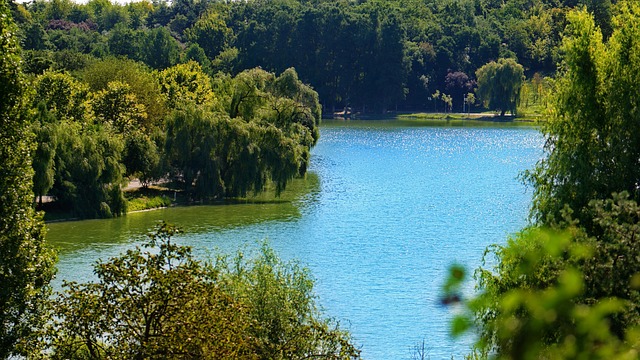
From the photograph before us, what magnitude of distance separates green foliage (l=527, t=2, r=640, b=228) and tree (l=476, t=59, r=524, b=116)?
86684 mm

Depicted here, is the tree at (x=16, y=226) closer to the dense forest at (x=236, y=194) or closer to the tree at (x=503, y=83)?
the dense forest at (x=236, y=194)

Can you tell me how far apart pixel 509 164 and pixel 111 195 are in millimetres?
32003

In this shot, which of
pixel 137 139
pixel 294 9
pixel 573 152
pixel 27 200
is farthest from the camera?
pixel 294 9

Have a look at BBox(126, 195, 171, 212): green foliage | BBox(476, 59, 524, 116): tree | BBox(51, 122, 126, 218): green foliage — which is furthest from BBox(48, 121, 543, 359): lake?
BBox(476, 59, 524, 116): tree

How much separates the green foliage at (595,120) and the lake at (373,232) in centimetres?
281

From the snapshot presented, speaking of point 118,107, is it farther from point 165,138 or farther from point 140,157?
point 140,157

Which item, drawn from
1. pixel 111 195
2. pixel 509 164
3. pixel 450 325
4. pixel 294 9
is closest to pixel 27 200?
pixel 450 325

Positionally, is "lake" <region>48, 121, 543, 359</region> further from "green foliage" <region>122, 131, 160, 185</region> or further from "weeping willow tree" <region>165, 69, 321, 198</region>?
"green foliage" <region>122, 131, 160, 185</region>

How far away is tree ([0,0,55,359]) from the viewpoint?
16203 millimetres

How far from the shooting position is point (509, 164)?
62688mm

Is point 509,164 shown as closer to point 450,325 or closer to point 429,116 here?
point 429,116

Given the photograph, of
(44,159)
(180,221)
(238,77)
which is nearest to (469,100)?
(238,77)

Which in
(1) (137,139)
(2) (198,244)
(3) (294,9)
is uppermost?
(3) (294,9)

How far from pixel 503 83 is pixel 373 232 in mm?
70267
